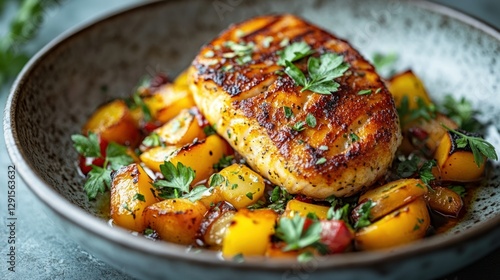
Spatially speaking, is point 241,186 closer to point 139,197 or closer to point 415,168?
point 139,197

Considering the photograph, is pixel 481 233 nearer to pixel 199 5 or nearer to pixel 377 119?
pixel 377 119

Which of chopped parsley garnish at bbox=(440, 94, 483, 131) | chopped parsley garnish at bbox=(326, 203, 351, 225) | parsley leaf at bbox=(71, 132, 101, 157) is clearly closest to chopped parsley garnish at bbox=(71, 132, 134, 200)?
parsley leaf at bbox=(71, 132, 101, 157)

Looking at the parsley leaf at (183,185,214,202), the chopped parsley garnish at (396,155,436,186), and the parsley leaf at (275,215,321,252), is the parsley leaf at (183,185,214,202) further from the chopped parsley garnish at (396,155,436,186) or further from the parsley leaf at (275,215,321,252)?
the chopped parsley garnish at (396,155,436,186)

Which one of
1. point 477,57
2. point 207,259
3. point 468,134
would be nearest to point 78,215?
point 207,259

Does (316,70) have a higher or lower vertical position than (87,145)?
higher

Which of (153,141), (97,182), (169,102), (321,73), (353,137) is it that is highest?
(321,73)

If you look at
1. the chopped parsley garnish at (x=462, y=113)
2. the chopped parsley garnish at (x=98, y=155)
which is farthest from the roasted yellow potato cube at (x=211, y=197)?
the chopped parsley garnish at (x=462, y=113)

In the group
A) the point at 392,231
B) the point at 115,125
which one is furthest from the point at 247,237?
the point at 115,125
